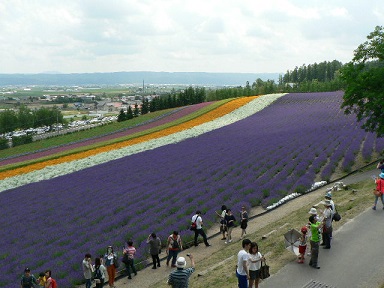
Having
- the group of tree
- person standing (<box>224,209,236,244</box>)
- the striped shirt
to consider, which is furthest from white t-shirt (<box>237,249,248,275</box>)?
the group of tree

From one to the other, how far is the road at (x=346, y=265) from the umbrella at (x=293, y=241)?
397mm

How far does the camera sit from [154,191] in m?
21.6

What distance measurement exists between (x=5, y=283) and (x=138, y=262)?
4.38m

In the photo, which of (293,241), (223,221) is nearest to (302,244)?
(293,241)

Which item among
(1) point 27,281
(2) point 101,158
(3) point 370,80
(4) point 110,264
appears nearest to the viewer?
(1) point 27,281

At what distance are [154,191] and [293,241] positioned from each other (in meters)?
11.7

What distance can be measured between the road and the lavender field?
5762 mm

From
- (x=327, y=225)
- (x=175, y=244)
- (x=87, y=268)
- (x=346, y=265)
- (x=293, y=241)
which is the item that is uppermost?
(x=327, y=225)

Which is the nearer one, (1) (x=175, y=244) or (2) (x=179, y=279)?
(2) (x=179, y=279)

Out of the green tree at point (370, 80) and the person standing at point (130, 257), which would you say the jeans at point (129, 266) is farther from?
the green tree at point (370, 80)

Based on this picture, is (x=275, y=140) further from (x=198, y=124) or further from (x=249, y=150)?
(x=198, y=124)

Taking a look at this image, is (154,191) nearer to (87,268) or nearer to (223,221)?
(223,221)

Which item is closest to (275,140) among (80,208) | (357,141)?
(357,141)

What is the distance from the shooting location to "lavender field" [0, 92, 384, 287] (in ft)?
49.9
